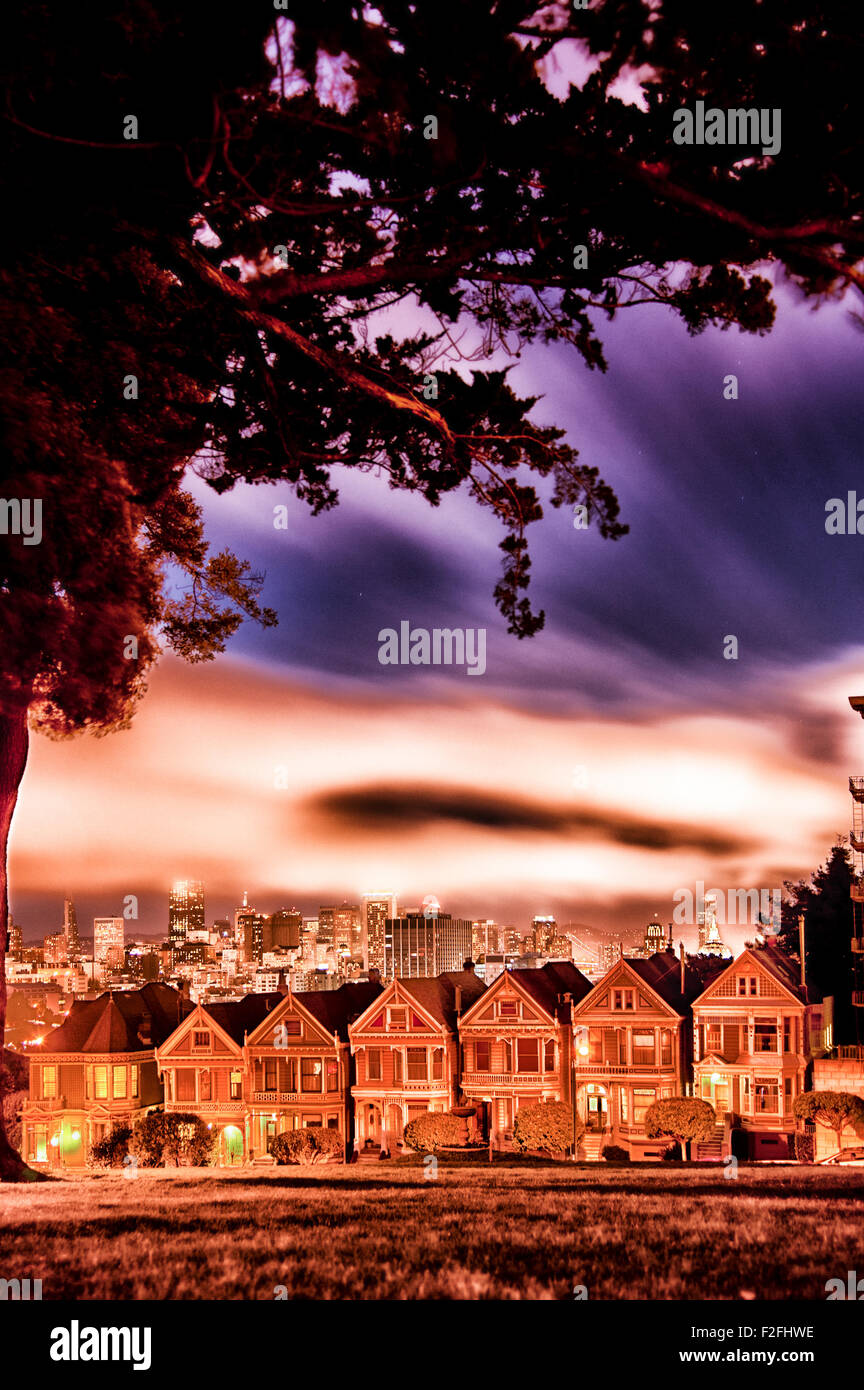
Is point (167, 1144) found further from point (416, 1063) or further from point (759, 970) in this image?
point (759, 970)

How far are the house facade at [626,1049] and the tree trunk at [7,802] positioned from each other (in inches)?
1018

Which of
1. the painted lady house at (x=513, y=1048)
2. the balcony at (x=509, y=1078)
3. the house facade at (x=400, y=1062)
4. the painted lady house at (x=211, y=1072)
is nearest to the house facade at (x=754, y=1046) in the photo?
the painted lady house at (x=513, y=1048)

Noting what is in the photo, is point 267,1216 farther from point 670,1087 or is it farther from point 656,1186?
point 670,1087

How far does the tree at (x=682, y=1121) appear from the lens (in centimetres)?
2975

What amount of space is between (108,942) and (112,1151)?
110 feet

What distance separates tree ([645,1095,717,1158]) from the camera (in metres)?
29.8

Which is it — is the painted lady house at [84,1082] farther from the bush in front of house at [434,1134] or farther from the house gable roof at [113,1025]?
the bush in front of house at [434,1134]

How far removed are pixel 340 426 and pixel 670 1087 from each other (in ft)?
97.7

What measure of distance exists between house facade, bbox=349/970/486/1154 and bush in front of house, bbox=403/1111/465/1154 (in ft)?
14.2

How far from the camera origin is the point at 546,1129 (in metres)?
29.3

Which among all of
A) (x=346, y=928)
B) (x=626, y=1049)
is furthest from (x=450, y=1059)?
(x=346, y=928)

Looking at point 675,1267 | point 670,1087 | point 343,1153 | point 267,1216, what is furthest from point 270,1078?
point 675,1267
